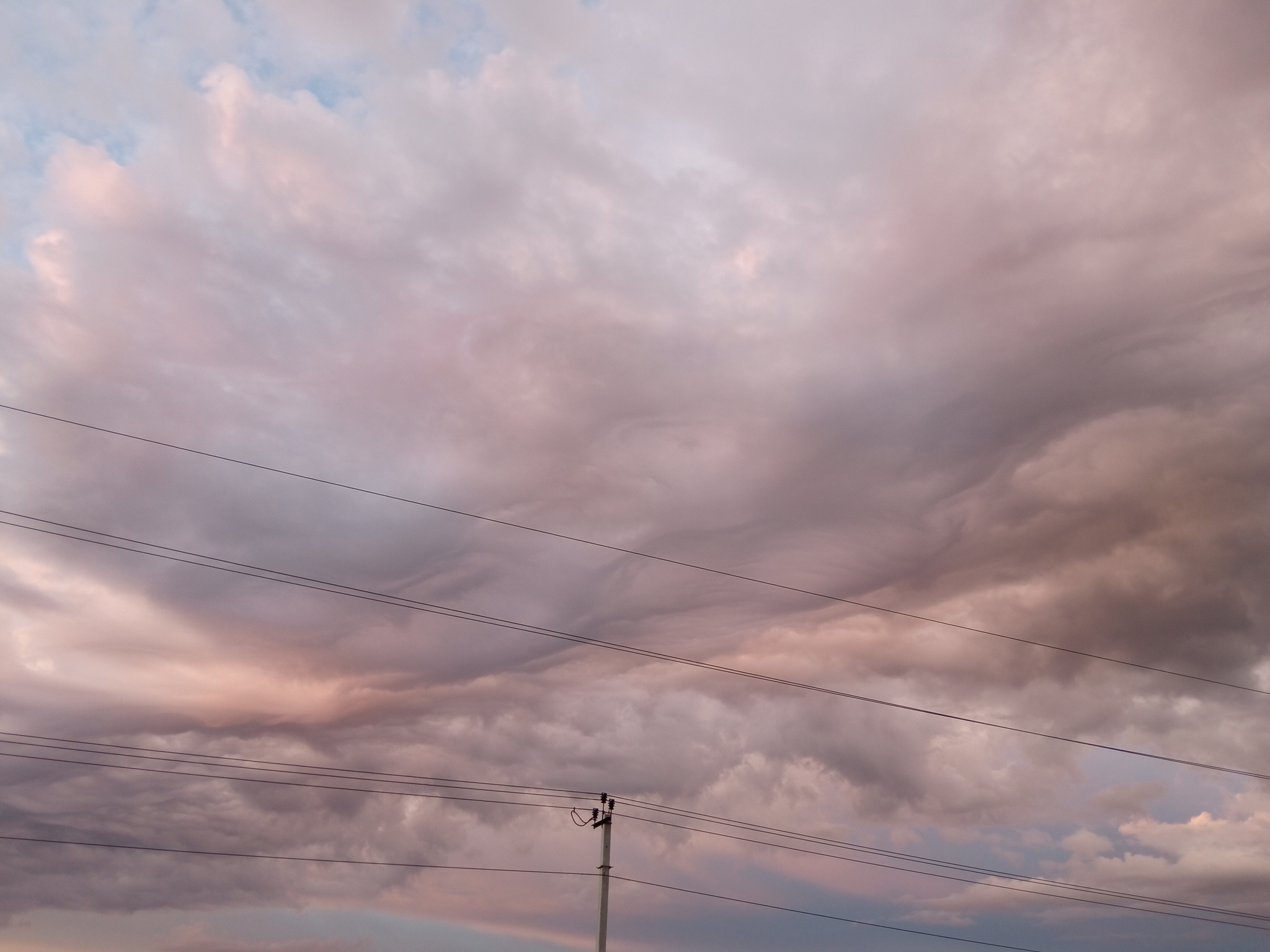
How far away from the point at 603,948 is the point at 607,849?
33.6 feet

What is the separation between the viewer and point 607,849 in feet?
310

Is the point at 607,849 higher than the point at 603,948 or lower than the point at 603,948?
higher

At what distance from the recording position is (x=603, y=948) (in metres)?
90.1
